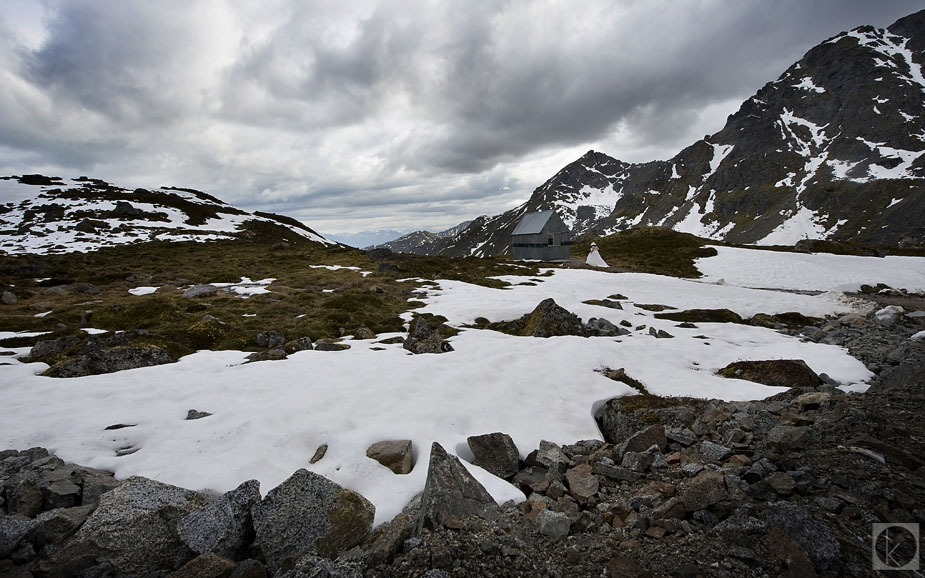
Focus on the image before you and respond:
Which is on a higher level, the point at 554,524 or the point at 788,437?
the point at 788,437

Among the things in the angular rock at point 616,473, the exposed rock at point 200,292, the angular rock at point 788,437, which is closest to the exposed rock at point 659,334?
the angular rock at point 788,437

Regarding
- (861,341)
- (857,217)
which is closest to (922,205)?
(857,217)

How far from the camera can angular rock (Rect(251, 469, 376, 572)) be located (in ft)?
16.9

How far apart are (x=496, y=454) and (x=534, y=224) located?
63.6 meters

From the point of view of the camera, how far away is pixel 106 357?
1238cm

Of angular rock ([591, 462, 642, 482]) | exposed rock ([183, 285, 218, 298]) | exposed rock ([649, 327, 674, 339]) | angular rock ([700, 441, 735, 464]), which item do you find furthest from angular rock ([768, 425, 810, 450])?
exposed rock ([183, 285, 218, 298])

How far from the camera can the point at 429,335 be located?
58.5 feet

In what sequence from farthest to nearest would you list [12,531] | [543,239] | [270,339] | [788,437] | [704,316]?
[543,239] < [704,316] < [270,339] < [788,437] < [12,531]

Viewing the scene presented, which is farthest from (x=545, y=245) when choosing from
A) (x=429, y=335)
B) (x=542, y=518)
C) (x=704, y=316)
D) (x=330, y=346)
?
(x=542, y=518)

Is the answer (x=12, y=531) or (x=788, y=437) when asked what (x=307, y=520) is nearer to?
(x=12, y=531)

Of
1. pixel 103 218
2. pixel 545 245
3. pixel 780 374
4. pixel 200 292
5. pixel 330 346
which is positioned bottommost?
pixel 780 374

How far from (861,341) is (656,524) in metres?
18.3

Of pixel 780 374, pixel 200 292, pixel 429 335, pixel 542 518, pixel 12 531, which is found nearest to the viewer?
pixel 12 531

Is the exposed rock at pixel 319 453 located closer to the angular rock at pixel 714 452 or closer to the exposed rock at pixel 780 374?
the angular rock at pixel 714 452
